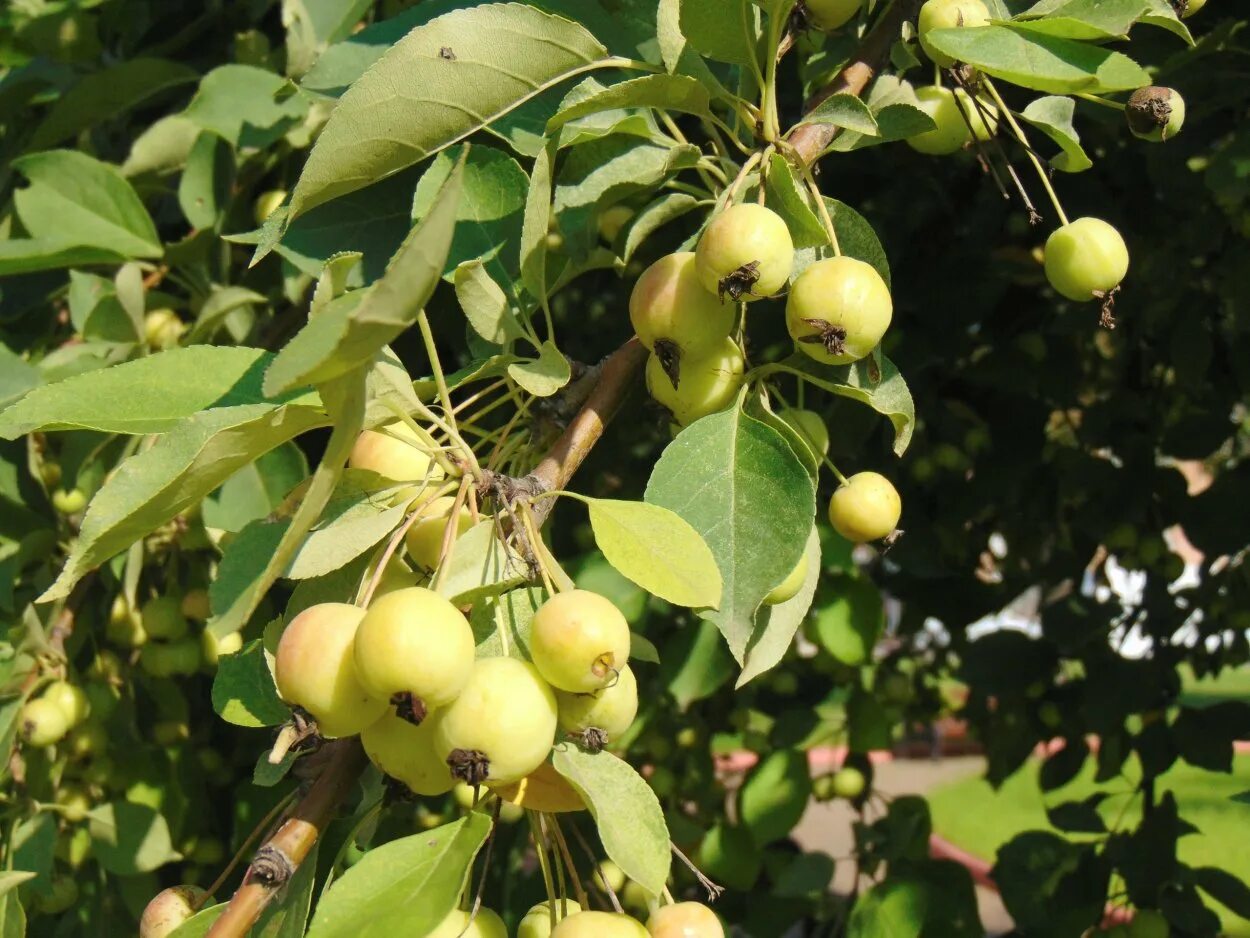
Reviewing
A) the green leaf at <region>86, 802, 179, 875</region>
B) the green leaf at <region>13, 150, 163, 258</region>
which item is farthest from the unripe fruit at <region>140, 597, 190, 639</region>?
the green leaf at <region>13, 150, 163, 258</region>

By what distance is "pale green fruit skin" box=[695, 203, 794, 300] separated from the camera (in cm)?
81

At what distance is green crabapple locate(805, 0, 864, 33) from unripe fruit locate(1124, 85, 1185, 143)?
10.0 inches

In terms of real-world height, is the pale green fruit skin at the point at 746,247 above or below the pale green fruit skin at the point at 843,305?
above

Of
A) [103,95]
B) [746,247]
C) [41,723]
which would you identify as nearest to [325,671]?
[746,247]

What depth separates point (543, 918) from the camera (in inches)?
35.2

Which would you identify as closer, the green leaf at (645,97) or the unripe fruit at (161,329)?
the green leaf at (645,97)

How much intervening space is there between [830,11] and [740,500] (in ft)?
1.52

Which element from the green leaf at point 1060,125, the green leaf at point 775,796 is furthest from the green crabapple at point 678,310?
the green leaf at point 775,796

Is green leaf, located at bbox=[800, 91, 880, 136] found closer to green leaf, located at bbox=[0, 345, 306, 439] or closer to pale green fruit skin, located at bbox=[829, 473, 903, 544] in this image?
pale green fruit skin, located at bbox=[829, 473, 903, 544]

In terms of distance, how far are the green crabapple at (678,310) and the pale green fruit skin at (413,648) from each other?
294mm

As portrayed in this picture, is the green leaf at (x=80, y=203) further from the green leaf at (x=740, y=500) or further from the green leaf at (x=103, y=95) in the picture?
the green leaf at (x=740, y=500)

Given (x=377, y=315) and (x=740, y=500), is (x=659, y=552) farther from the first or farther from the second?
(x=377, y=315)

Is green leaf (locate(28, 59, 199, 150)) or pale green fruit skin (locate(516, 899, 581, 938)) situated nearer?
pale green fruit skin (locate(516, 899, 581, 938))

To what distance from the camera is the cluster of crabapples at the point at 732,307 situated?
32.3 inches
